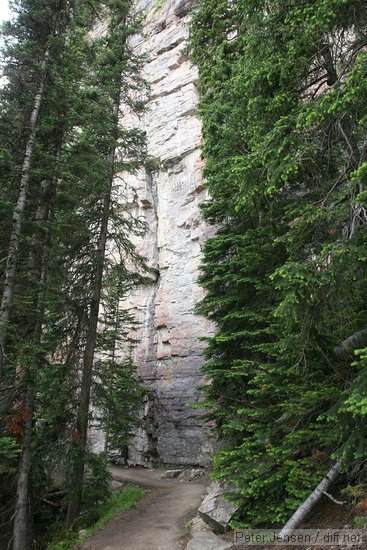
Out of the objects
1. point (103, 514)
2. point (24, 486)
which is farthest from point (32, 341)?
point (103, 514)

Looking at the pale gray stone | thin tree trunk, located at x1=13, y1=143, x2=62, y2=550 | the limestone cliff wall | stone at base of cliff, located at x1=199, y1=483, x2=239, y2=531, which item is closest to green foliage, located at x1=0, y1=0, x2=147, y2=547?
thin tree trunk, located at x1=13, y1=143, x2=62, y2=550

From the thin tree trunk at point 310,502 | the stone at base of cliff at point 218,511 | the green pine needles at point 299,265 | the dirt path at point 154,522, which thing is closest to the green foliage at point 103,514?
the dirt path at point 154,522

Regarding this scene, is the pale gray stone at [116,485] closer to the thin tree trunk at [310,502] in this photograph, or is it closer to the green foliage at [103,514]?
the green foliage at [103,514]

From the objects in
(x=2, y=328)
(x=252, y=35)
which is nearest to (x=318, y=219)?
(x=252, y=35)

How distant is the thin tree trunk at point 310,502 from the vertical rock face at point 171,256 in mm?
13806

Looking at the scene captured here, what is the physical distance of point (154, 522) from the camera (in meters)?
9.34

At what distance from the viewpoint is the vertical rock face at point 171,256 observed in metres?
20.1

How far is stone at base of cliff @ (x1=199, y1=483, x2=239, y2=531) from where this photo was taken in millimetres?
6848

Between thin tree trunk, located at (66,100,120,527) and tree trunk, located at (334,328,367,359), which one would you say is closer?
tree trunk, located at (334,328,367,359)

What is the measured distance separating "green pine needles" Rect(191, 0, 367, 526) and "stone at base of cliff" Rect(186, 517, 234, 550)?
0.49m

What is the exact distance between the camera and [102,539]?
8484 millimetres

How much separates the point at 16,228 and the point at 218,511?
679 centimetres

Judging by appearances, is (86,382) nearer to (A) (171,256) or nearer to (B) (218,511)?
(B) (218,511)

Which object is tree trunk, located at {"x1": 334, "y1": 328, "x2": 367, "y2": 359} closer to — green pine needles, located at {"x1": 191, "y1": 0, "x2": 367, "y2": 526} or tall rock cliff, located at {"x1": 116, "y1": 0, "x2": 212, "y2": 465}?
green pine needles, located at {"x1": 191, "y1": 0, "x2": 367, "y2": 526}
